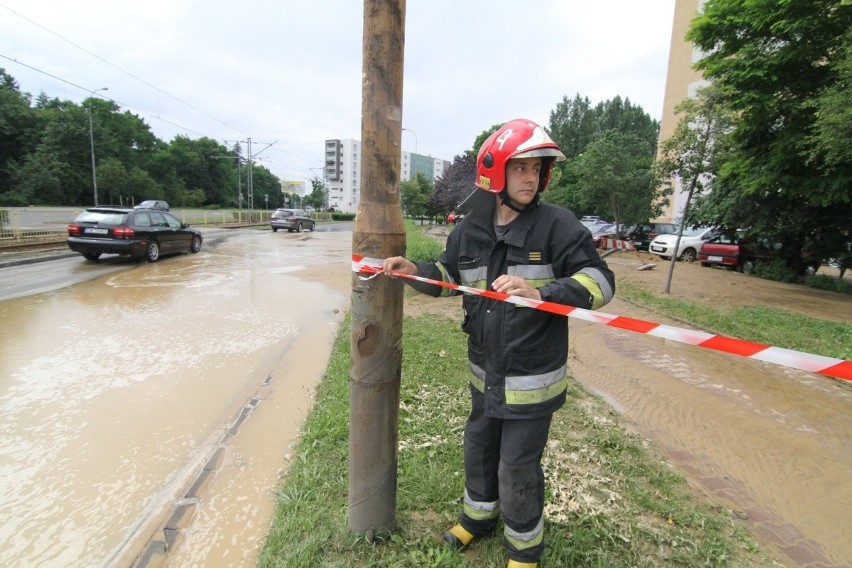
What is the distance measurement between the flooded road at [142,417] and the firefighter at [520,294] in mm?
1416

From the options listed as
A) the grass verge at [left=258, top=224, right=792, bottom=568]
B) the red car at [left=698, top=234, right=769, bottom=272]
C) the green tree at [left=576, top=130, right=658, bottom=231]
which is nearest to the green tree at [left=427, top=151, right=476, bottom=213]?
the green tree at [left=576, top=130, right=658, bottom=231]

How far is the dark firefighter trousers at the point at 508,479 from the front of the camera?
191 cm

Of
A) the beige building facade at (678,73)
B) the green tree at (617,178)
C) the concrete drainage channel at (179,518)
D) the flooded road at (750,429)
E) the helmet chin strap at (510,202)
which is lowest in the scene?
A: the concrete drainage channel at (179,518)

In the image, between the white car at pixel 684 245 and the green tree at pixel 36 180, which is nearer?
the white car at pixel 684 245

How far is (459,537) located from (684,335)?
1460 millimetres

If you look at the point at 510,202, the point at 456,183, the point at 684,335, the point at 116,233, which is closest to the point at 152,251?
the point at 116,233

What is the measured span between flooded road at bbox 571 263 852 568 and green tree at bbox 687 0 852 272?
16.5ft

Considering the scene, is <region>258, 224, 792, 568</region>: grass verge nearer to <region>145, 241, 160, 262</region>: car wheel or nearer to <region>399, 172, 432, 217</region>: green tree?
<region>145, 241, 160, 262</region>: car wheel

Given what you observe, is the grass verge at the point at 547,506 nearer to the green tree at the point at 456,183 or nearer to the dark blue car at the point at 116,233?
the dark blue car at the point at 116,233

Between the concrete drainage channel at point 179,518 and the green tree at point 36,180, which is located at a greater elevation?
the green tree at point 36,180

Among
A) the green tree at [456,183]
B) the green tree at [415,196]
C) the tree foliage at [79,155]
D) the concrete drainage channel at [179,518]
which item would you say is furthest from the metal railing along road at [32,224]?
the green tree at [415,196]

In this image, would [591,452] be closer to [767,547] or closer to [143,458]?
[767,547]

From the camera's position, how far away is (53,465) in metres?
2.91

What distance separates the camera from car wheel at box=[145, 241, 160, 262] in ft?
39.2
